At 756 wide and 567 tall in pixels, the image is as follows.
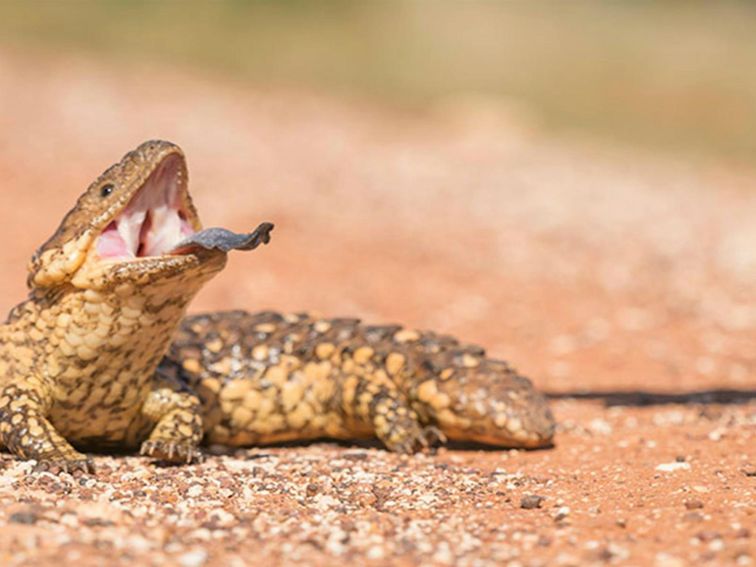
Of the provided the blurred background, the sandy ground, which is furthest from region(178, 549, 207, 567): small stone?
the blurred background

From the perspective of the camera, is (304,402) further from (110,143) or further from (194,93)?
(194,93)

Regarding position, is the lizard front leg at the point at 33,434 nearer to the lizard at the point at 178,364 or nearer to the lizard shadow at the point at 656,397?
the lizard at the point at 178,364

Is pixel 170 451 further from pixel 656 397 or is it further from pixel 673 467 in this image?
pixel 656 397

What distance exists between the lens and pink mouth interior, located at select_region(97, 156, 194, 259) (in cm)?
482

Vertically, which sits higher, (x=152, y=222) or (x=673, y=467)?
(x=152, y=222)

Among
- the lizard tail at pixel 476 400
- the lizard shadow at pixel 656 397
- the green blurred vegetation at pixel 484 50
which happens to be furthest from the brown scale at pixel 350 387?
the green blurred vegetation at pixel 484 50

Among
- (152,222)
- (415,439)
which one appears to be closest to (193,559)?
(152,222)

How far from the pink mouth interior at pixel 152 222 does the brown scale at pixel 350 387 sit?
79 cm

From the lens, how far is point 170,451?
493 centimetres

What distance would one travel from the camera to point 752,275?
1138 cm

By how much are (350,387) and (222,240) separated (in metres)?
1.38

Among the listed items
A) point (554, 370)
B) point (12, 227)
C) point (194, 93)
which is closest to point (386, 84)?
point (194, 93)

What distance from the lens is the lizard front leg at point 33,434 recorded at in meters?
4.60

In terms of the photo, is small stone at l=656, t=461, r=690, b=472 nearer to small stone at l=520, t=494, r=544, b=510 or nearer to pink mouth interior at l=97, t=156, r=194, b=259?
small stone at l=520, t=494, r=544, b=510
